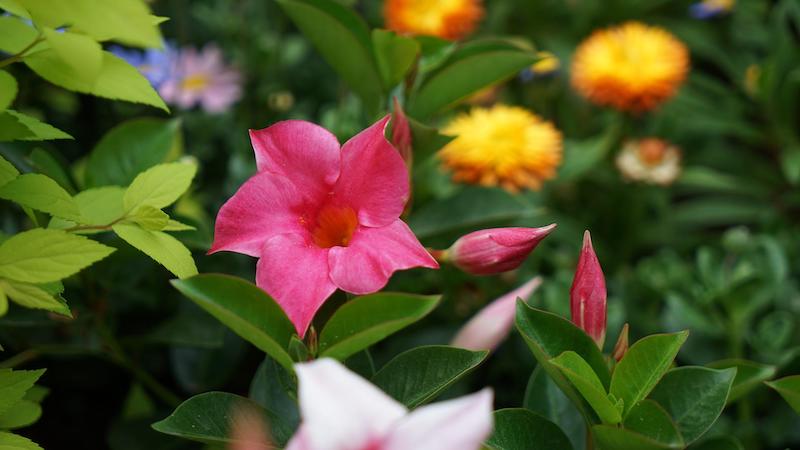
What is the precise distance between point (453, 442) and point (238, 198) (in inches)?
9.4

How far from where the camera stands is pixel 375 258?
0.51m

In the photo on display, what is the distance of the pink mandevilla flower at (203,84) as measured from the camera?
4.29 ft

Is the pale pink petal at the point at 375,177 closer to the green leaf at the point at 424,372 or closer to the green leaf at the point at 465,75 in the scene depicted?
the green leaf at the point at 424,372

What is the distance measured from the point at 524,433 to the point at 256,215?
213 millimetres

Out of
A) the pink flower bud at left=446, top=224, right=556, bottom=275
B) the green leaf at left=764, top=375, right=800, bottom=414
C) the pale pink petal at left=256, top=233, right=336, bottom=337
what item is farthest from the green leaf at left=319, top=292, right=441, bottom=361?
the green leaf at left=764, top=375, right=800, bottom=414

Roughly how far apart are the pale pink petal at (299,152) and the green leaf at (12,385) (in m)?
0.18

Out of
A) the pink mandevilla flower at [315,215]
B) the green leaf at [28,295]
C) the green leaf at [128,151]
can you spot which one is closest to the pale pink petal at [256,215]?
the pink mandevilla flower at [315,215]

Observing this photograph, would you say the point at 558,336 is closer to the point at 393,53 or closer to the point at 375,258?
the point at 375,258

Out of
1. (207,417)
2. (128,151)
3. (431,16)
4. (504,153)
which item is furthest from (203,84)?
(207,417)

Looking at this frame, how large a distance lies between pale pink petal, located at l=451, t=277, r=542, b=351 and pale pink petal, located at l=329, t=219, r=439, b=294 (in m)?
0.18

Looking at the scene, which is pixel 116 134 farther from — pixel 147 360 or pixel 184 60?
pixel 184 60

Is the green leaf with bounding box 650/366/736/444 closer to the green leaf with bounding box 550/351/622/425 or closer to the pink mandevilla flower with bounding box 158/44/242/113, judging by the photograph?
the green leaf with bounding box 550/351/622/425

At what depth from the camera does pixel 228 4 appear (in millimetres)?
1469

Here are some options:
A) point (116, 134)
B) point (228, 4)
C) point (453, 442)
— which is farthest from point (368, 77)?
point (228, 4)
